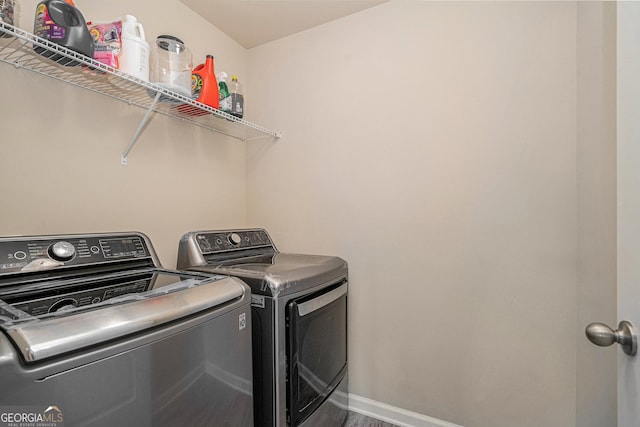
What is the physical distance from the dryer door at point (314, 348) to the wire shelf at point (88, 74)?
1106 millimetres

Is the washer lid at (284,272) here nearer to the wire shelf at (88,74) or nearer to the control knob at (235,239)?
the control knob at (235,239)

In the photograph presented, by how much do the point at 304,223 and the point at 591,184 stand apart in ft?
4.88

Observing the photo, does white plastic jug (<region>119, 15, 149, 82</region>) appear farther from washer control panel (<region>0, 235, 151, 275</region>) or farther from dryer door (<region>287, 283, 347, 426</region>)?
dryer door (<region>287, 283, 347, 426</region>)

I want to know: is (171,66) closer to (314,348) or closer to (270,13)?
(270,13)

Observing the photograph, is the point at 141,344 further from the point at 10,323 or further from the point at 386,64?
the point at 386,64

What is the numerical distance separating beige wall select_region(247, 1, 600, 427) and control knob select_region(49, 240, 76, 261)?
124 cm

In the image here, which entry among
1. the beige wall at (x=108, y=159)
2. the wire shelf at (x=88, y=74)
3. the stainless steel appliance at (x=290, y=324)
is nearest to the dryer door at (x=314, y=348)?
the stainless steel appliance at (x=290, y=324)

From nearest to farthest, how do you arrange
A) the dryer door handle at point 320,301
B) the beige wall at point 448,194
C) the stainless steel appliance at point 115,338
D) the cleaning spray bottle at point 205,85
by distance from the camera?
the stainless steel appliance at point 115,338
the dryer door handle at point 320,301
the beige wall at point 448,194
the cleaning spray bottle at point 205,85

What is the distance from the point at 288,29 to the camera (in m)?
2.11

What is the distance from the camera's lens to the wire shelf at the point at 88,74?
1052 mm

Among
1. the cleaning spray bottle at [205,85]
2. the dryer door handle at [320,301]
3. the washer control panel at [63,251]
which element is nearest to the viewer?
the washer control panel at [63,251]

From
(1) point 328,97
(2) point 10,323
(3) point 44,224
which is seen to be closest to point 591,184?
(1) point 328,97

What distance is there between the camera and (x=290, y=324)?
4.14 ft

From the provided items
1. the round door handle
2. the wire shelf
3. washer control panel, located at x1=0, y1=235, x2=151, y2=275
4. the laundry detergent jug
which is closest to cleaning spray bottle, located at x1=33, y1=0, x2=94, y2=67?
the wire shelf
